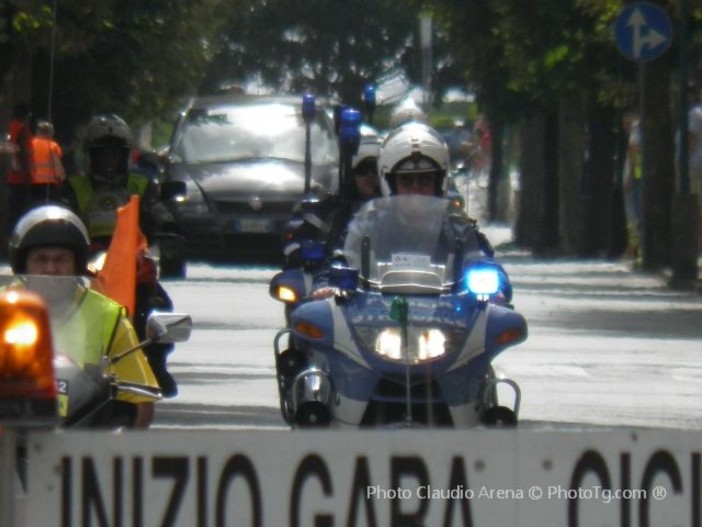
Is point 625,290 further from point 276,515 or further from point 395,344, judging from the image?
point 276,515

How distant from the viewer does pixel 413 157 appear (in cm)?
979

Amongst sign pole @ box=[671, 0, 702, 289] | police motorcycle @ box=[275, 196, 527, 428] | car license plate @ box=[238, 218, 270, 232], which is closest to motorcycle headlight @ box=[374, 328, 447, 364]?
police motorcycle @ box=[275, 196, 527, 428]

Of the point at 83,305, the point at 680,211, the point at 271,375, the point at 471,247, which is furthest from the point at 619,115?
the point at 83,305

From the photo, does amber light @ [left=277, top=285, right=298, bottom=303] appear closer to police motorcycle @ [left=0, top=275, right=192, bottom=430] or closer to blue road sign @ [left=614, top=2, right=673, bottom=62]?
police motorcycle @ [left=0, top=275, right=192, bottom=430]

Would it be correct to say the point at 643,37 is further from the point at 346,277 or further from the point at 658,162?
the point at 346,277

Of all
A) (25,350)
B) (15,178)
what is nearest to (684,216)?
(15,178)

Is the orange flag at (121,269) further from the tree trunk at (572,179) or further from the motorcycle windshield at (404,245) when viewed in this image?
the tree trunk at (572,179)

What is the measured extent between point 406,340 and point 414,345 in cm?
4

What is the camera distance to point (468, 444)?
5258 mm

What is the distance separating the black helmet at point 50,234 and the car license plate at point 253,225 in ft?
55.9

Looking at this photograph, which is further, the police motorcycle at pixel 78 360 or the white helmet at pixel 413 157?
the white helmet at pixel 413 157

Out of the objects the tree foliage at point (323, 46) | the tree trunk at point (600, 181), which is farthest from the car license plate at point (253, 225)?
the tree foliage at point (323, 46)

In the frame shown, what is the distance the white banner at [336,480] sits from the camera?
17.1 ft

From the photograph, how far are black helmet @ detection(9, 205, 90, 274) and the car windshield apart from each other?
17.7 m
